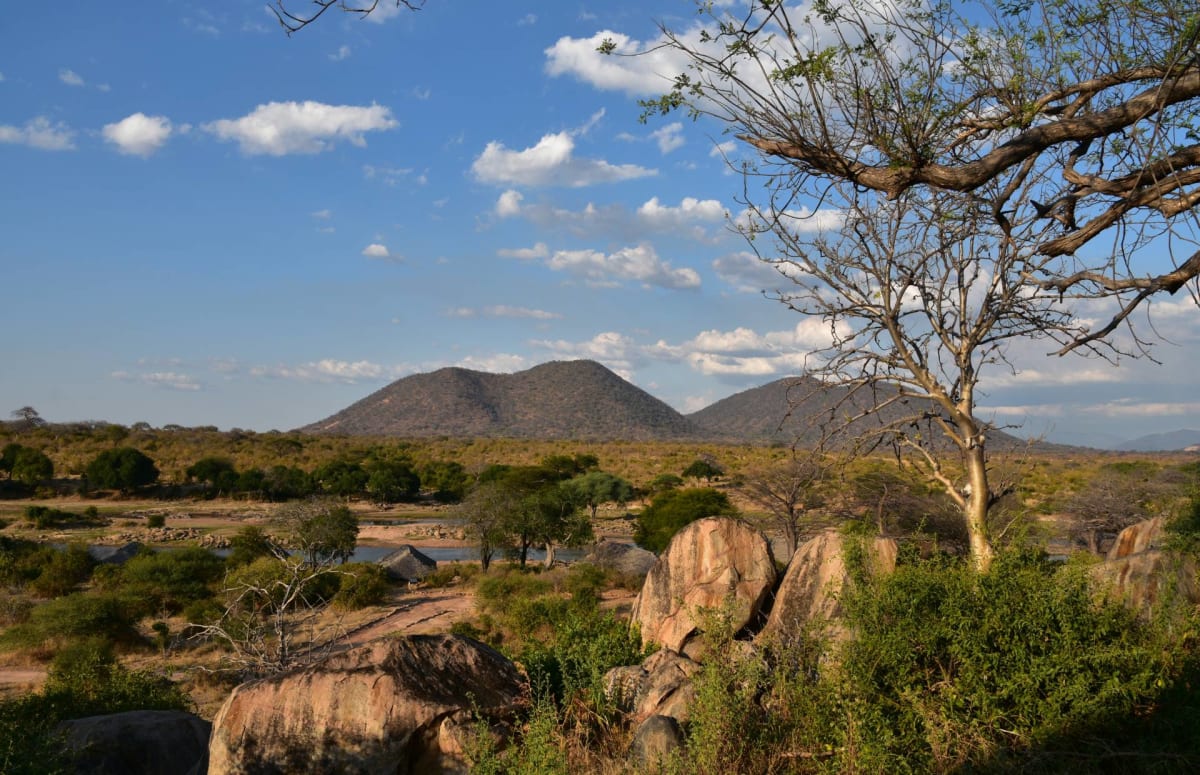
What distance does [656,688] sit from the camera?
7199 millimetres

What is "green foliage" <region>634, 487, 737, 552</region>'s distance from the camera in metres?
28.4

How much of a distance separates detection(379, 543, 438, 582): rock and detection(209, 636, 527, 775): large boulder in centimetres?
2102

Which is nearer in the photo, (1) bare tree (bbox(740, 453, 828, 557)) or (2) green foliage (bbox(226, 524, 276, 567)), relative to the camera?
(1) bare tree (bbox(740, 453, 828, 557))

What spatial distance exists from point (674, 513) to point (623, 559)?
297 centimetres

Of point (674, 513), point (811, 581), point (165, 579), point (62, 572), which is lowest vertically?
point (165, 579)

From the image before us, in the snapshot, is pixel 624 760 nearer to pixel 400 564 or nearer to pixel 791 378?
pixel 791 378

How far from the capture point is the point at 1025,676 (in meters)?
5.66

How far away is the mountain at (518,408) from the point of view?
12025 cm

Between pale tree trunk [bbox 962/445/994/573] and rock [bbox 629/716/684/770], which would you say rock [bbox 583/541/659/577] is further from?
rock [bbox 629/716/684/770]

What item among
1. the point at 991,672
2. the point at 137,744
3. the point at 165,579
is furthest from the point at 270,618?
the point at 991,672

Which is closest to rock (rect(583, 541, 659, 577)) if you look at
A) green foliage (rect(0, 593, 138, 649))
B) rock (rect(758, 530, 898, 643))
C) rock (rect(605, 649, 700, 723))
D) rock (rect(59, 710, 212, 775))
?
green foliage (rect(0, 593, 138, 649))

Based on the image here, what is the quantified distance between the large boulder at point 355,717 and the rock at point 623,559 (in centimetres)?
1969

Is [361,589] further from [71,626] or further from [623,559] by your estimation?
[623,559]

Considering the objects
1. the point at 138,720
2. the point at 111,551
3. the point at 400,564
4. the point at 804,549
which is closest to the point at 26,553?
the point at 111,551
